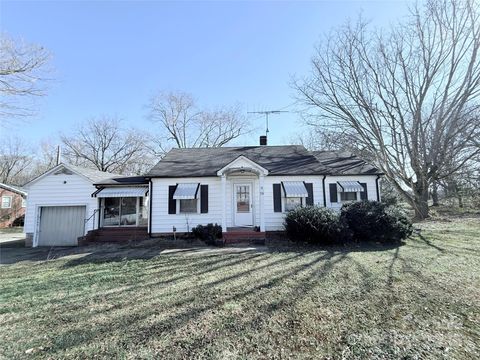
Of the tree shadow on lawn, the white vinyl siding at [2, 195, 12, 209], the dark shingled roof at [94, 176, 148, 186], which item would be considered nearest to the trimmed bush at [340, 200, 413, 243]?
the tree shadow on lawn

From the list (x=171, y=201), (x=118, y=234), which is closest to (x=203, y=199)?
(x=171, y=201)

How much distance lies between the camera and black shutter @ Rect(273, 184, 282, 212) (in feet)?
42.7

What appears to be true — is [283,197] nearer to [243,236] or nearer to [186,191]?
[243,236]

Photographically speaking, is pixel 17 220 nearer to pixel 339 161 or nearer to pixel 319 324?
pixel 339 161

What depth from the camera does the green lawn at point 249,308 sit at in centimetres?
345

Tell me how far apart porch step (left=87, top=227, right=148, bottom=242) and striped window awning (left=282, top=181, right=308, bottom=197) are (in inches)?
296

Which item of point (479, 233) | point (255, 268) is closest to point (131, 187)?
point (255, 268)

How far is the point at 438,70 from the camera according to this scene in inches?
597

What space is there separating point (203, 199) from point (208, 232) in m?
1.91

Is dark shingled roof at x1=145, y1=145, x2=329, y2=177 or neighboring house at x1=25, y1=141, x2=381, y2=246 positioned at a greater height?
dark shingled roof at x1=145, y1=145, x2=329, y2=177

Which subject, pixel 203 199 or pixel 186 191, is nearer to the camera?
pixel 186 191

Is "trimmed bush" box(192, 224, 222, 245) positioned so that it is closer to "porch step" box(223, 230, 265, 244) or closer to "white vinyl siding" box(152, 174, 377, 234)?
"porch step" box(223, 230, 265, 244)

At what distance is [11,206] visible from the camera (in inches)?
1051

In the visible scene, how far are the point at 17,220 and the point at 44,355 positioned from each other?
102 feet
